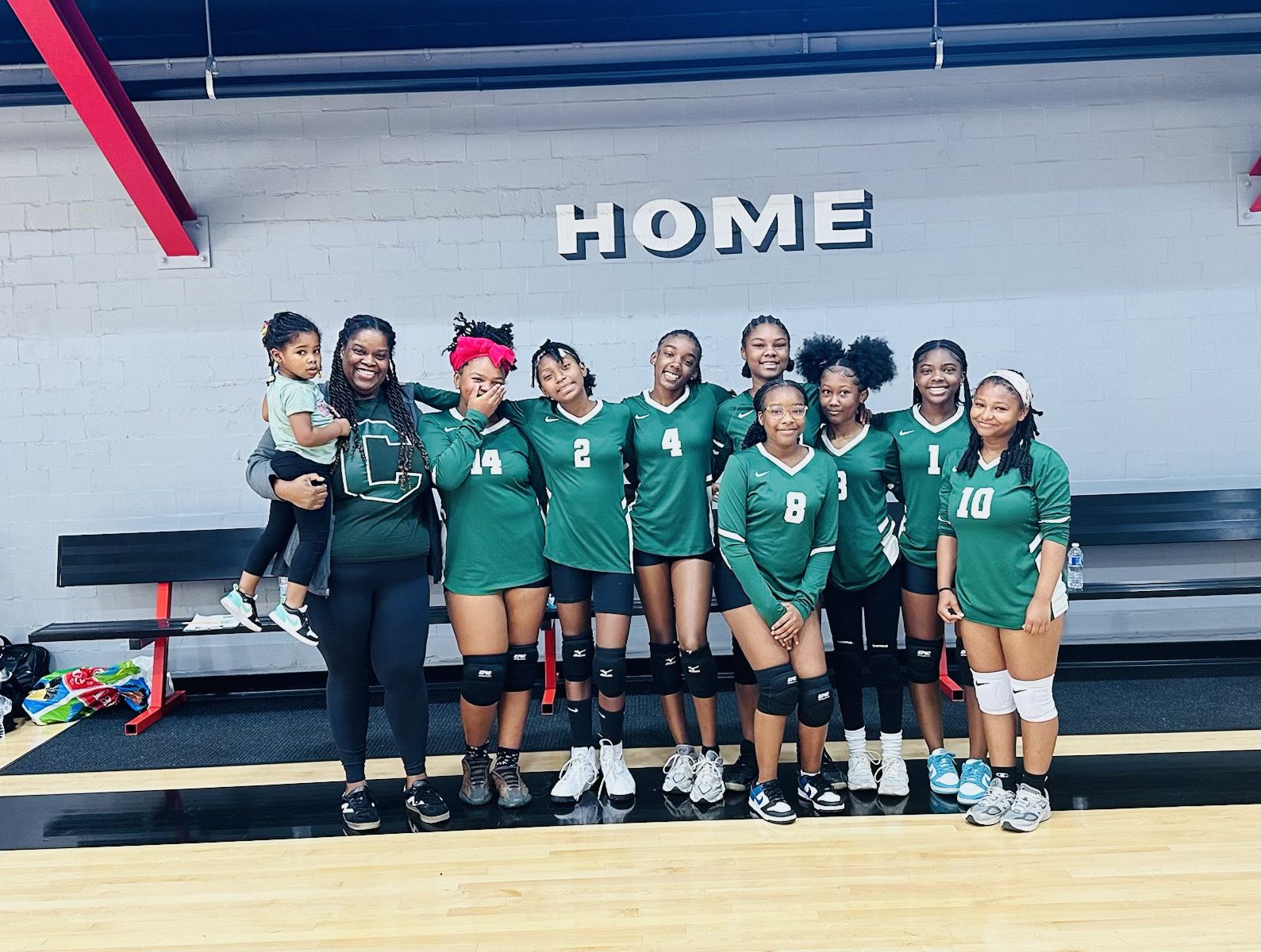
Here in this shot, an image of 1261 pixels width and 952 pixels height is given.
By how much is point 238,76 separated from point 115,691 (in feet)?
9.50

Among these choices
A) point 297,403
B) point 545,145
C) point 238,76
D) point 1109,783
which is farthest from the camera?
point 545,145

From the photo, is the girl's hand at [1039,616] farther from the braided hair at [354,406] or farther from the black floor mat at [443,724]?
the braided hair at [354,406]

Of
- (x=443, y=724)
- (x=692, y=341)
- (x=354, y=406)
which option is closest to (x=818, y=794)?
(x=692, y=341)

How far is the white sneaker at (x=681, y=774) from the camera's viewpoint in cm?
310

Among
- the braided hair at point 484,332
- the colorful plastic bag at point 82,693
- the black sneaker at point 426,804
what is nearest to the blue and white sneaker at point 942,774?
the black sneaker at point 426,804

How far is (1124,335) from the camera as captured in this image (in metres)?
4.62

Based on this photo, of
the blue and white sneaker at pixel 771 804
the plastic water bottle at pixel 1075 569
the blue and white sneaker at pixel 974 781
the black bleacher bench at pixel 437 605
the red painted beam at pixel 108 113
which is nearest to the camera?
the blue and white sneaker at pixel 771 804

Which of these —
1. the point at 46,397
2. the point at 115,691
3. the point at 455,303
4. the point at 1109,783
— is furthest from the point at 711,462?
the point at 46,397

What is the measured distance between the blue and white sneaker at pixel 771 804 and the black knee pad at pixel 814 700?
225 mm

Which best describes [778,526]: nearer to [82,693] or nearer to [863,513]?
[863,513]

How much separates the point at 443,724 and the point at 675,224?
257cm

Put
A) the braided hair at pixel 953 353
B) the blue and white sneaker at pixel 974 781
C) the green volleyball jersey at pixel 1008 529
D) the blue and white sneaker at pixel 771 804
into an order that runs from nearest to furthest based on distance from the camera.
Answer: the green volleyball jersey at pixel 1008 529, the blue and white sneaker at pixel 771 804, the blue and white sneaker at pixel 974 781, the braided hair at pixel 953 353

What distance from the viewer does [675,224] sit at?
15.0 ft

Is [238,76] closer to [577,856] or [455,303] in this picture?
[455,303]
